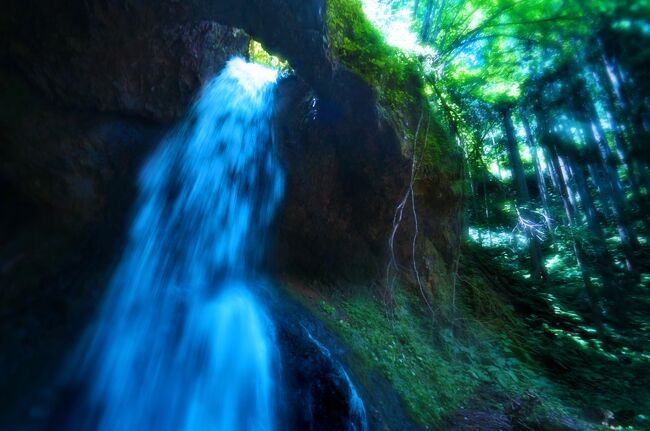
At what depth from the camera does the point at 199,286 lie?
5371 millimetres

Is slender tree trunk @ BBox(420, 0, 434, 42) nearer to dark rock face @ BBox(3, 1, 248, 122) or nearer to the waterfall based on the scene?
the waterfall

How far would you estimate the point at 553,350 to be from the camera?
6945 millimetres

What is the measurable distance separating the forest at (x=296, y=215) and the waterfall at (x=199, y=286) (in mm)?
28

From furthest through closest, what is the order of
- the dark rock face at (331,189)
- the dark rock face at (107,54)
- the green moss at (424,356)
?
the dark rock face at (331,189), the green moss at (424,356), the dark rock face at (107,54)

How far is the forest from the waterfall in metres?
0.03

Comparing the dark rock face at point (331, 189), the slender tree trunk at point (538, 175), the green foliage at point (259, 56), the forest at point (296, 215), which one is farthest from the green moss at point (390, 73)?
the green foliage at point (259, 56)

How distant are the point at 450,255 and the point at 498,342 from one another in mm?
1830

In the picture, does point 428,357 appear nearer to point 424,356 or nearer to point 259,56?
point 424,356

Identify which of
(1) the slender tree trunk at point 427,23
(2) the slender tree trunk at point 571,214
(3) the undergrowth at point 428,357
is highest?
(1) the slender tree trunk at point 427,23

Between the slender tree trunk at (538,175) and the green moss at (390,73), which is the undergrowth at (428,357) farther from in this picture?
Answer: the slender tree trunk at (538,175)

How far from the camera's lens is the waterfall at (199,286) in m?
3.94

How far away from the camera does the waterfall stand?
12.9 ft

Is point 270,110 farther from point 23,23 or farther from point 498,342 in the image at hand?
point 498,342

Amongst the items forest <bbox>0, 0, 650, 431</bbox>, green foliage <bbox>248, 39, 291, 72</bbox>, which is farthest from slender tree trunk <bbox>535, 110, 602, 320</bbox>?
green foliage <bbox>248, 39, 291, 72</bbox>
